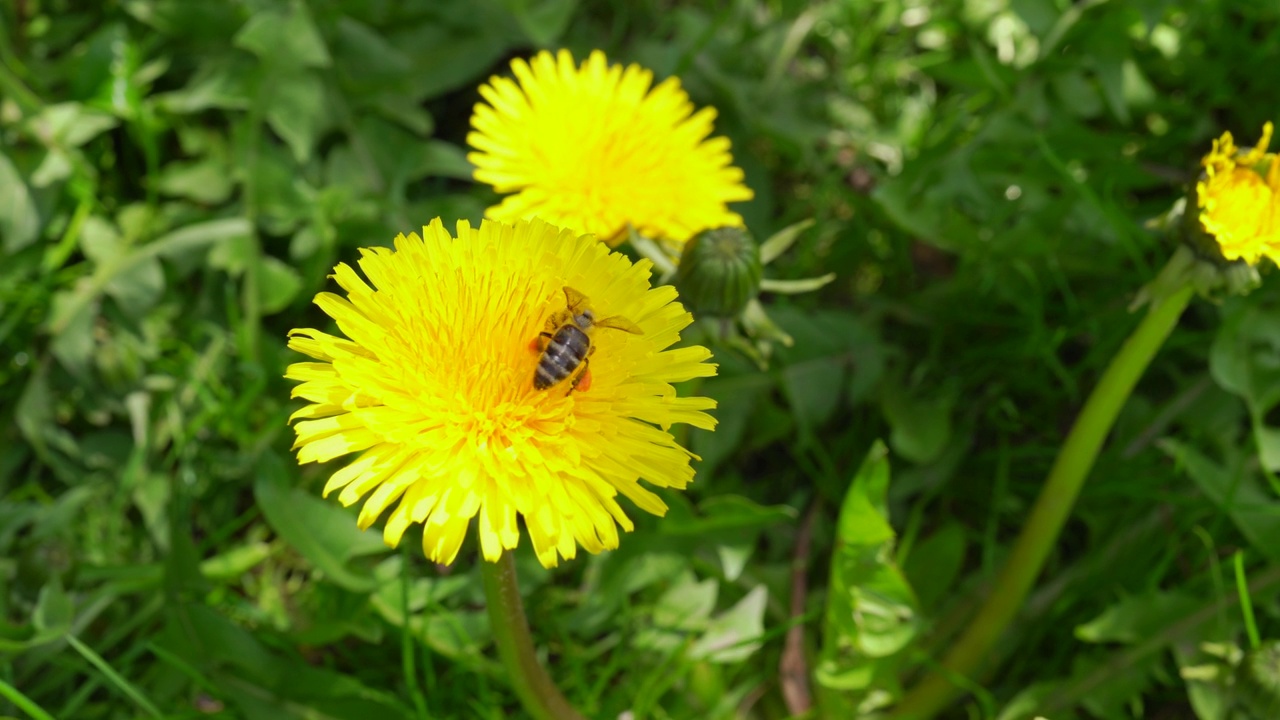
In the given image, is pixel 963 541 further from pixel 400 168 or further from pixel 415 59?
pixel 415 59

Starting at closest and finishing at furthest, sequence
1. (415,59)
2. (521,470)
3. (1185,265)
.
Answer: (521,470)
(1185,265)
(415,59)

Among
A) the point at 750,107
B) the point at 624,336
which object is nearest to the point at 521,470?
the point at 624,336

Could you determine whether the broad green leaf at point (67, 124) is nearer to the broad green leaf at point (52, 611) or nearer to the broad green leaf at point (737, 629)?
the broad green leaf at point (52, 611)

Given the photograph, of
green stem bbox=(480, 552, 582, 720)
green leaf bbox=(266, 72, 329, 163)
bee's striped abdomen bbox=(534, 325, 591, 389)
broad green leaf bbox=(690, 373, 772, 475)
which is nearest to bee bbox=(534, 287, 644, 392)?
bee's striped abdomen bbox=(534, 325, 591, 389)

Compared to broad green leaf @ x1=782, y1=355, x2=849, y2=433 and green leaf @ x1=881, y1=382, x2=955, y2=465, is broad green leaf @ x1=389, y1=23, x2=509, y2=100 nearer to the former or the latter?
broad green leaf @ x1=782, y1=355, x2=849, y2=433

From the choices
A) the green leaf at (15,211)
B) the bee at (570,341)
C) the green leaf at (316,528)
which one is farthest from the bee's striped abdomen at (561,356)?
the green leaf at (15,211)

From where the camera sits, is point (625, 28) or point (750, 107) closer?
point (750, 107)

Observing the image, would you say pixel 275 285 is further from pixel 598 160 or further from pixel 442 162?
pixel 598 160
